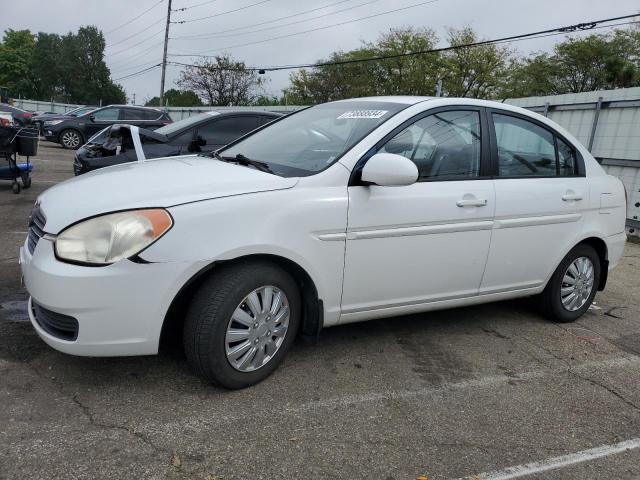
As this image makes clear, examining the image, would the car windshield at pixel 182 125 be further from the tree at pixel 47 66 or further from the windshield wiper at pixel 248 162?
the tree at pixel 47 66

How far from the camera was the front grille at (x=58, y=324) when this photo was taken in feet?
8.75

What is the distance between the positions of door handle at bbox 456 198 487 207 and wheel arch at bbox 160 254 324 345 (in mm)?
1164

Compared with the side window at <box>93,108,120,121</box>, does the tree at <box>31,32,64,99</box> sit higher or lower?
higher

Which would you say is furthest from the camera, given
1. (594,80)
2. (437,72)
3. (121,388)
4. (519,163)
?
(437,72)

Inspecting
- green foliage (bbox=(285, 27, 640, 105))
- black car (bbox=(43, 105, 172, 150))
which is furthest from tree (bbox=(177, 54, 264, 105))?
black car (bbox=(43, 105, 172, 150))

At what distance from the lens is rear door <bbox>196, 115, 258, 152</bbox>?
7.64 m

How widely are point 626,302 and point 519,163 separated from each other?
2.34m

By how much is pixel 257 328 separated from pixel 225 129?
5420 mm

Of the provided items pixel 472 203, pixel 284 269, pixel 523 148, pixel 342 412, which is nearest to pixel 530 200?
pixel 523 148

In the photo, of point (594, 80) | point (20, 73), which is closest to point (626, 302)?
point (594, 80)

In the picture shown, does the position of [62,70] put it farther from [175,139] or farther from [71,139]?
[175,139]

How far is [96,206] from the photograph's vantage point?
2746 millimetres

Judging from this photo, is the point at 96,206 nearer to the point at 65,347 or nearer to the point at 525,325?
the point at 65,347

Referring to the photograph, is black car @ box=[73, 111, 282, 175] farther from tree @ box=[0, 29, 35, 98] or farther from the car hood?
tree @ box=[0, 29, 35, 98]
